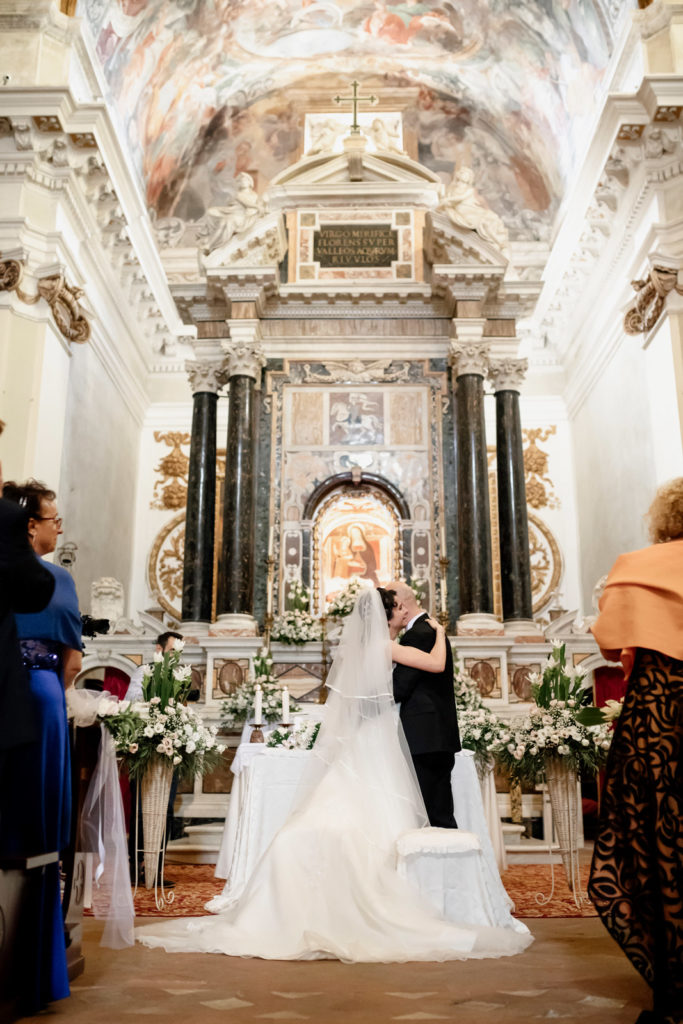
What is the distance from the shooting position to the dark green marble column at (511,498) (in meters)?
11.8

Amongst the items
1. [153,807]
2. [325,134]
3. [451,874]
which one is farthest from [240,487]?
[325,134]

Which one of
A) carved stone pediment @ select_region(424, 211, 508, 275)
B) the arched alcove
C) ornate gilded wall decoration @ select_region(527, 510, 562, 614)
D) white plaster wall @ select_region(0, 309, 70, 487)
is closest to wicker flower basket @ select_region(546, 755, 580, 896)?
the arched alcove

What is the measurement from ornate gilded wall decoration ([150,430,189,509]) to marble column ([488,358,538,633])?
21.7 feet

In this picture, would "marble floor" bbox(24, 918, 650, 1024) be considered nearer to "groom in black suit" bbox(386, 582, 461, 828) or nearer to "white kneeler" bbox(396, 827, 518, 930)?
"white kneeler" bbox(396, 827, 518, 930)

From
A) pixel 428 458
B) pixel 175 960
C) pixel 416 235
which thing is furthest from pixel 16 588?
pixel 416 235

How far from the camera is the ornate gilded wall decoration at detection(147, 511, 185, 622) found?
644 inches

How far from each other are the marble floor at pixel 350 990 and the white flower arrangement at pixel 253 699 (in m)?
4.94

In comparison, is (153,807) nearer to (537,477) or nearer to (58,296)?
(58,296)

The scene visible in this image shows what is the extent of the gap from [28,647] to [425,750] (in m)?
2.43

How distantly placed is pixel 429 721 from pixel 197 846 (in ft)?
15.4

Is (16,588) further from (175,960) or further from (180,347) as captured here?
(180,347)

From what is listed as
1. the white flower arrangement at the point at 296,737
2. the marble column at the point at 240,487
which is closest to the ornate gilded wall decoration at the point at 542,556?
the marble column at the point at 240,487

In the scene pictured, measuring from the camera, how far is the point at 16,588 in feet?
9.98

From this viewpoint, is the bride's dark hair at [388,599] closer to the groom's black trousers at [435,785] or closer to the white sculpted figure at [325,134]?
the groom's black trousers at [435,785]
